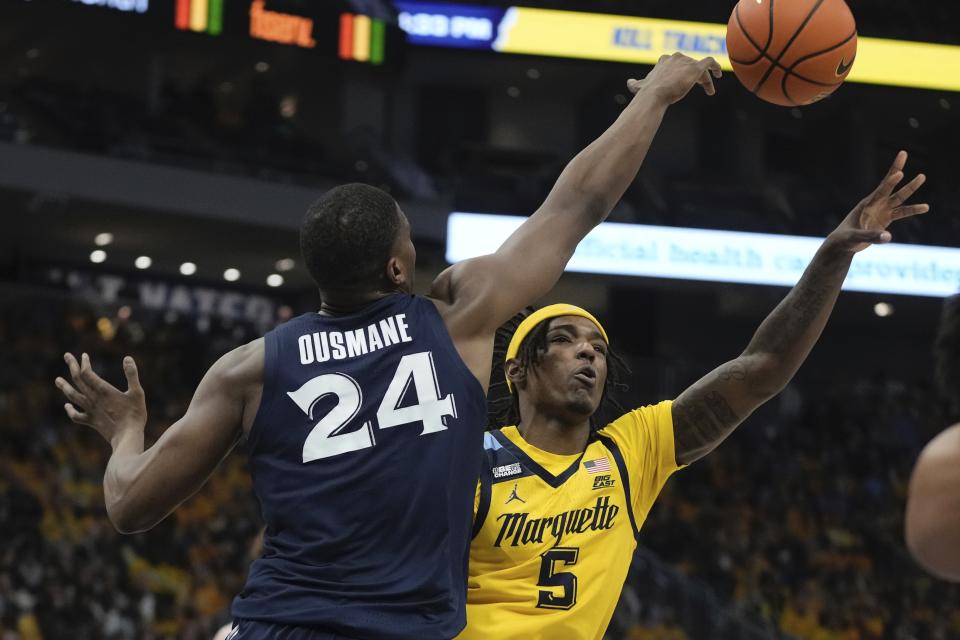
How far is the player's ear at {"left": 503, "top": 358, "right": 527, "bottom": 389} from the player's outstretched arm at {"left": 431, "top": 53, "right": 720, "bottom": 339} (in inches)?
56.7

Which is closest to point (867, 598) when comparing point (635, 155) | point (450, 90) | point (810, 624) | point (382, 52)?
point (810, 624)

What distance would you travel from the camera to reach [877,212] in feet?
13.6

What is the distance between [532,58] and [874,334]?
8927mm

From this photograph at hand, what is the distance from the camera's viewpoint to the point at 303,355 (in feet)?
10.3

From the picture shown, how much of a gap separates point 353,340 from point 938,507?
138 centimetres

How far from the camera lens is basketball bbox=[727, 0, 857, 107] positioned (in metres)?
4.63

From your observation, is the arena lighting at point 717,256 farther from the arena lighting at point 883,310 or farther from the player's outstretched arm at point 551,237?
the player's outstretched arm at point 551,237

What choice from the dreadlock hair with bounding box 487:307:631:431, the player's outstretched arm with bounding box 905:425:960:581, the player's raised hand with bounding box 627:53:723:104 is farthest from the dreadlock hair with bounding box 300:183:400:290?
the dreadlock hair with bounding box 487:307:631:431

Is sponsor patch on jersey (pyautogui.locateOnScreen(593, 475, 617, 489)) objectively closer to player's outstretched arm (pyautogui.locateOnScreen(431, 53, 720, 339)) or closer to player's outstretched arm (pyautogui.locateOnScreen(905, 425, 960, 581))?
player's outstretched arm (pyautogui.locateOnScreen(431, 53, 720, 339))

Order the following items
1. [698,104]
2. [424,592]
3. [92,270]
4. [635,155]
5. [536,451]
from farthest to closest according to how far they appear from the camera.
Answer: [698,104] → [92,270] → [536,451] → [635,155] → [424,592]

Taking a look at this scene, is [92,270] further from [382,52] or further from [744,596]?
[744,596]

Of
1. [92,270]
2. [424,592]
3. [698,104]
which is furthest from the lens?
[698,104]

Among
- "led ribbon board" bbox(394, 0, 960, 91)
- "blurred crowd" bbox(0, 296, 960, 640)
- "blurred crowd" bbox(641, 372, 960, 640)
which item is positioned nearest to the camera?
"blurred crowd" bbox(0, 296, 960, 640)

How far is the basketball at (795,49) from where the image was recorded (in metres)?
4.63
